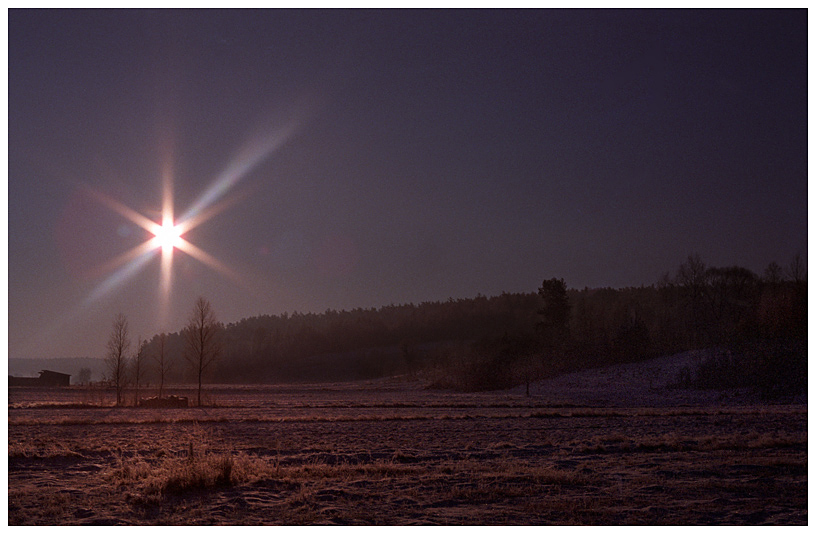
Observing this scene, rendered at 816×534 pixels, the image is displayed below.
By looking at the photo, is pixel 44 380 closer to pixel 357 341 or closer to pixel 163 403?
pixel 163 403

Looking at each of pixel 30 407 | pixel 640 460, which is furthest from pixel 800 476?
pixel 30 407

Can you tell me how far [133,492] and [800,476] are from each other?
1330 cm

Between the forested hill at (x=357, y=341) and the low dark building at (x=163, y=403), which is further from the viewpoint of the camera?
the forested hill at (x=357, y=341)

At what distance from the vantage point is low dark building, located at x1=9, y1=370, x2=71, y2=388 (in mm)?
88912

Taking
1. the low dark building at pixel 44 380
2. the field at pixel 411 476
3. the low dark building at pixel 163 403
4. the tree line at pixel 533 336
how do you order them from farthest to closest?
the low dark building at pixel 44 380, the tree line at pixel 533 336, the low dark building at pixel 163 403, the field at pixel 411 476

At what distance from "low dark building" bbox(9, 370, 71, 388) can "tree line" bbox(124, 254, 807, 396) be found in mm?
13087

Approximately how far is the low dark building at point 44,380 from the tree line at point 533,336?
13.1 metres

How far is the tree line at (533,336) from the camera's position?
206ft

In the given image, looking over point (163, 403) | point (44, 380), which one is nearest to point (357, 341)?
point (44, 380)

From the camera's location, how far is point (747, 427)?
81.7ft

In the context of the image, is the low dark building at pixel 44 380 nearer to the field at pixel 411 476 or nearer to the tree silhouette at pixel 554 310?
the tree silhouette at pixel 554 310

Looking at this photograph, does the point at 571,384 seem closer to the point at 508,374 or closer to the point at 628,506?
the point at 508,374

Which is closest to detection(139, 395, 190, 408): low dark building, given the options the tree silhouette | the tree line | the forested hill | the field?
the tree line

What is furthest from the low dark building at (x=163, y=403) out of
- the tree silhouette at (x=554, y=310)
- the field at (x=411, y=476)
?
the tree silhouette at (x=554, y=310)
